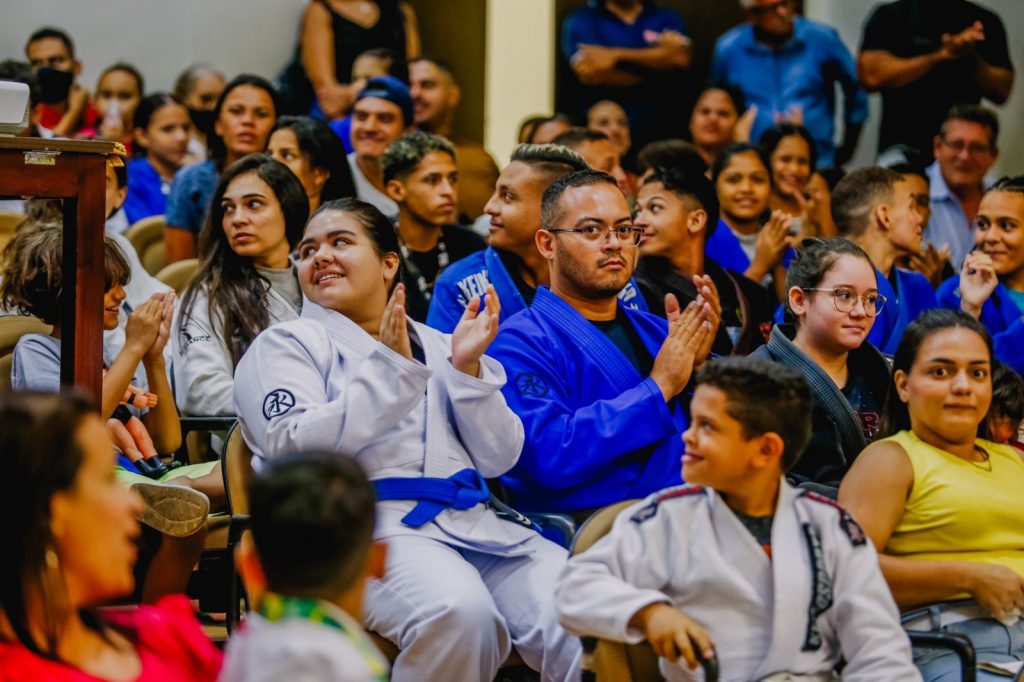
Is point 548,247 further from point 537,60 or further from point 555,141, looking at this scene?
point 537,60

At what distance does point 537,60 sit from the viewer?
22.1 ft

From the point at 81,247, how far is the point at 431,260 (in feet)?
5.92

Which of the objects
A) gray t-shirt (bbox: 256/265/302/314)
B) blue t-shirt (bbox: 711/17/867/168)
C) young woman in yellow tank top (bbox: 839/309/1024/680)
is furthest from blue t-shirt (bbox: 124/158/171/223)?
young woman in yellow tank top (bbox: 839/309/1024/680)

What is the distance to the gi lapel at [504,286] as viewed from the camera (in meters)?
3.70

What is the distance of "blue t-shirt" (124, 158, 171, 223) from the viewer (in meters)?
5.51

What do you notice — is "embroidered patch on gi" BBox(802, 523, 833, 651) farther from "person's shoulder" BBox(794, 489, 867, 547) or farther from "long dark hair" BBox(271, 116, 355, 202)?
"long dark hair" BBox(271, 116, 355, 202)

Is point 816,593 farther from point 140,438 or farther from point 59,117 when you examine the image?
point 59,117

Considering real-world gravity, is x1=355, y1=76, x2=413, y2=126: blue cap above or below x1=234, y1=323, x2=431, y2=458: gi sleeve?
above

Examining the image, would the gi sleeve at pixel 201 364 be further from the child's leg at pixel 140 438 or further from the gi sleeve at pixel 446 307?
the gi sleeve at pixel 446 307

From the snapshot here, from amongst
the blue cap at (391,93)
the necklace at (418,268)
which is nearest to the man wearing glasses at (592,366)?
the necklace at (418,268)

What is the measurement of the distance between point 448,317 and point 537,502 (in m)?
0.76

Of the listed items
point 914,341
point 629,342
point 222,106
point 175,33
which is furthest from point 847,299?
point 175,33

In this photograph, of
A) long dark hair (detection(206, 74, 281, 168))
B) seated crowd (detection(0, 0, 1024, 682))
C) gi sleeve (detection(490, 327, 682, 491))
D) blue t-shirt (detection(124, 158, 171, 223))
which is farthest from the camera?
blue t-shirt (detection(124, 158, 171, 223))

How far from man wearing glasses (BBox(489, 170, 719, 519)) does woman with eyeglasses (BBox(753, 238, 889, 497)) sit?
8.0 inches
